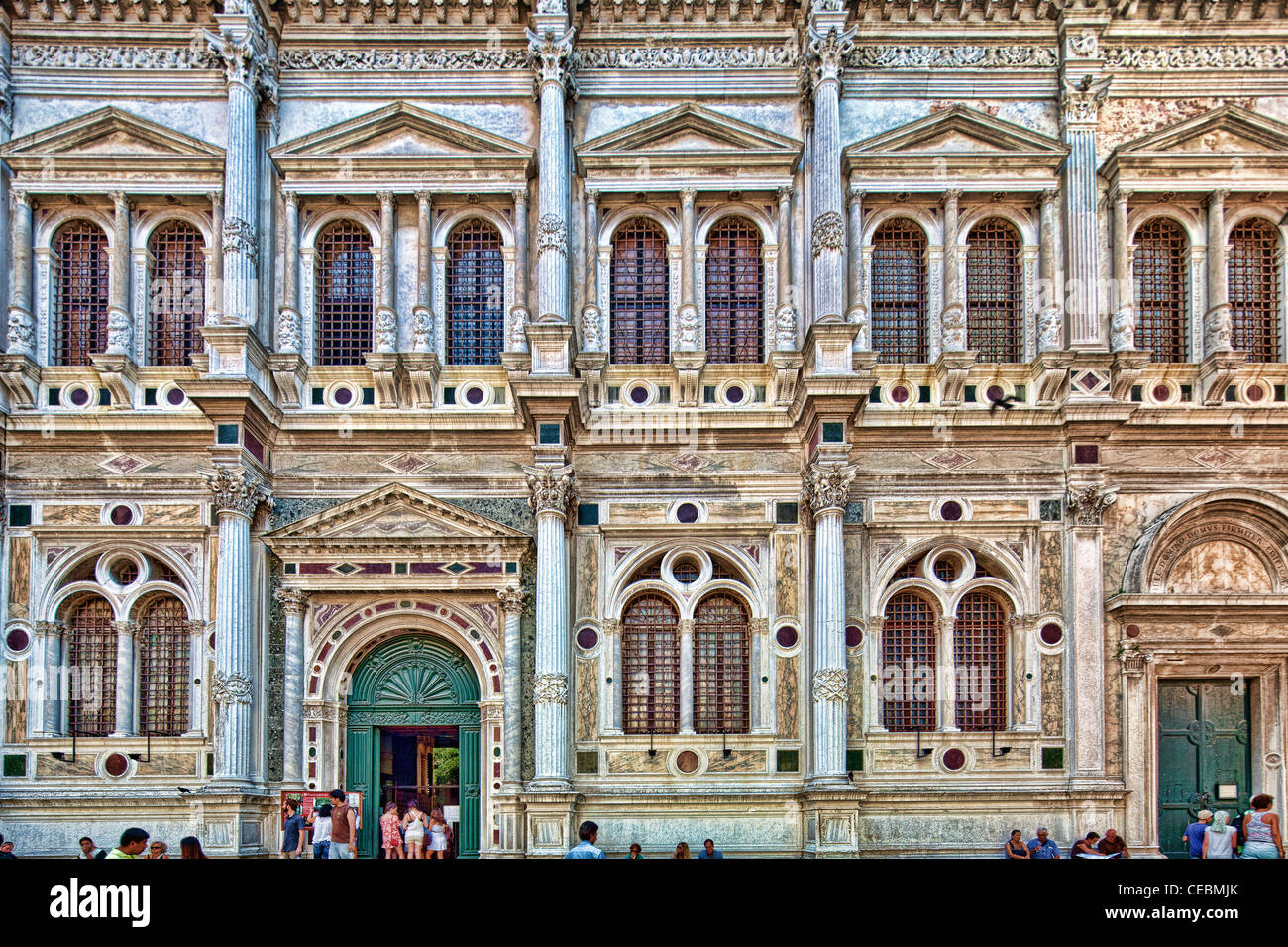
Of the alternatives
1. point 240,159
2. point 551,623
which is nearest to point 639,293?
point 551,623

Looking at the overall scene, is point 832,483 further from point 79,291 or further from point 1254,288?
point 79,291

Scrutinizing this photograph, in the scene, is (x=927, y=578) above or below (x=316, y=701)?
above

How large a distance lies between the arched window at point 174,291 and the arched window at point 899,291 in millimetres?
12241

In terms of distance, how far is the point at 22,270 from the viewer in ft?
68.6

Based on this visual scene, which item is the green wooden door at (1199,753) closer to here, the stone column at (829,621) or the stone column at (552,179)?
the stone column at (829,621)

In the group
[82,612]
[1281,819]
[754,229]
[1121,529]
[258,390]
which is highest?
[754,229]

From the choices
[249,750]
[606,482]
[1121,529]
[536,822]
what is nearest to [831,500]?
[606,482]

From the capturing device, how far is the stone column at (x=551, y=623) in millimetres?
19203

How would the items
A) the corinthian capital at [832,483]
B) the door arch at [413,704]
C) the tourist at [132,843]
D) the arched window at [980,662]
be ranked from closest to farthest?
the tourist at [132,843] → the corinthian capital at [832,483] → the door arch at [413,704] → the arched window at [980,662]

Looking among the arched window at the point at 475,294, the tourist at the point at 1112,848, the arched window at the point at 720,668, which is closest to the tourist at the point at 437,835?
the arched window at the point at 720,668

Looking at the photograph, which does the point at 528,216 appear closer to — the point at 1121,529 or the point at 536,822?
the point at 536,822

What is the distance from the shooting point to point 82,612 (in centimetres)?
2078

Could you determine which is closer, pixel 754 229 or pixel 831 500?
pixel 831 500

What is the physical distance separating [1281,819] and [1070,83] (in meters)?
13.3
